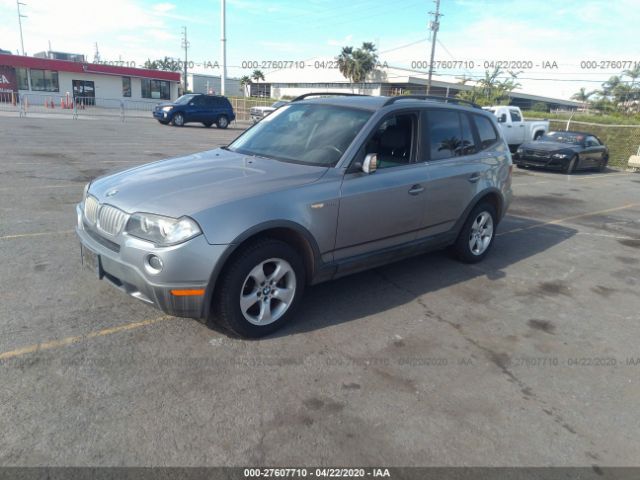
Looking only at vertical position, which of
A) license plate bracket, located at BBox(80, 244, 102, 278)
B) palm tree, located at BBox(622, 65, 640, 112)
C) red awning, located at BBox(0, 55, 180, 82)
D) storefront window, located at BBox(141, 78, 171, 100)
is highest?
palm tree, located at BBox(622, 65, 640, 112)

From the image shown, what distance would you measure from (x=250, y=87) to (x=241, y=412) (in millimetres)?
80832

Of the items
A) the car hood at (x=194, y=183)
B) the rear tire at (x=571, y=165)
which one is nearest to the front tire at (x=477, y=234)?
the car hood at (x=194, y=183)

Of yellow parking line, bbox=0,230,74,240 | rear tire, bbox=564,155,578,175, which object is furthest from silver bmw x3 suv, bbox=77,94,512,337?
rear tire, bbox=564,155,578,175

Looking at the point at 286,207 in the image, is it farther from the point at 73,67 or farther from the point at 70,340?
the point at 73,67

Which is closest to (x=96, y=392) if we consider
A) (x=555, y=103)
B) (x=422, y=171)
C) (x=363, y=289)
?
(x=363, y=289)

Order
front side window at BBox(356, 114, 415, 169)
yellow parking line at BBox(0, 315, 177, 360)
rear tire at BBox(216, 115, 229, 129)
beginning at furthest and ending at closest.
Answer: rear tire at BBox(216, 115, 229, 129), front side window at BBox(356, 114, 415, 169), yellow parking line at BBox(0, 315, 177, 360)

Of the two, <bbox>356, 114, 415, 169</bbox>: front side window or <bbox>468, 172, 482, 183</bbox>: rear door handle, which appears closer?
<bbox>356, 114, 415, 169</bbox>: front side window

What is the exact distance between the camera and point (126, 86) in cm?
4638

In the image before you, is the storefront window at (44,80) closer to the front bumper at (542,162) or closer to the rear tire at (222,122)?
the rear tire at (222,122)

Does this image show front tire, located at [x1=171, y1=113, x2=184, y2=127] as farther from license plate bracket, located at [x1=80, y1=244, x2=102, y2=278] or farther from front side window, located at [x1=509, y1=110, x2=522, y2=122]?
license plate bracket, located at [x1=80, y1=244, x2=102, y2=278]

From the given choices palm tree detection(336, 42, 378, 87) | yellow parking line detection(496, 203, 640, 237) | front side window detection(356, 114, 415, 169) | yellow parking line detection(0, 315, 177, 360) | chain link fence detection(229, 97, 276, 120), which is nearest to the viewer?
yellow parking line detection(0, 315, 177, 360)

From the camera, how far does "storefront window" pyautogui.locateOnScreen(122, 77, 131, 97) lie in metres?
46.1

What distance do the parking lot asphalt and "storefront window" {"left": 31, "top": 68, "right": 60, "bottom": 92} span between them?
4452 cm

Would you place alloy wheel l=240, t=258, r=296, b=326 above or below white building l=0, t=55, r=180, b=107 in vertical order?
below
